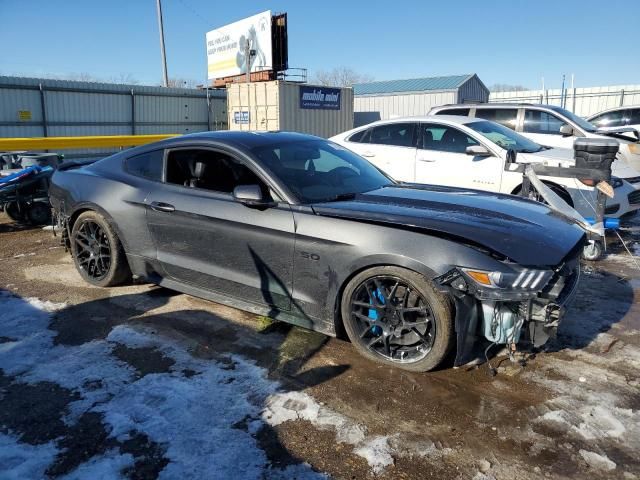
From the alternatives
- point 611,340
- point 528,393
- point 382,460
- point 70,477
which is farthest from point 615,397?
point 70,477

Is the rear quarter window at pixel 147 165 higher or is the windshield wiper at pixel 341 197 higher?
the rear quarter window at pixel 147 165

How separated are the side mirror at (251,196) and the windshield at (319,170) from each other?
223 mm

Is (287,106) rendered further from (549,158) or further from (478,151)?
(549,158)

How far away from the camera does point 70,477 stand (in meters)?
2.29

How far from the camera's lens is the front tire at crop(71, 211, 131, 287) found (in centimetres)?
A: 456

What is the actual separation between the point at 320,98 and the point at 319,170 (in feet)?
54.6

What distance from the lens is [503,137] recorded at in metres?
7.07

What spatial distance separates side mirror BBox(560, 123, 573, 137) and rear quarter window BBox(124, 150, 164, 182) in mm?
7203

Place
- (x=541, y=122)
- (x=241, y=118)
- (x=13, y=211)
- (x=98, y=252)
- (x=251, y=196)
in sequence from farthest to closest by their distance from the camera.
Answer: (x=241, y=118) → (x=541, y=122) → (x=13, y=211) → (x=98, y=252) → (x=251, y=196)

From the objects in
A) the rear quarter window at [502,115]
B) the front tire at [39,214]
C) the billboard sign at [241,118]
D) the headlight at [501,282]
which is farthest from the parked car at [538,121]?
the billboard sign at [241,118]

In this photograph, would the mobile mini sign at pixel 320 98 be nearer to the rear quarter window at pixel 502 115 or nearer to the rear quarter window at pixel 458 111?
the rear quarter window at pixel 458 111

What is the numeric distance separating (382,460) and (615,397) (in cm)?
154

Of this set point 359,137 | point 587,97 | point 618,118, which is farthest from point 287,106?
point 587,97

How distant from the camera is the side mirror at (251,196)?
11.6 feet
